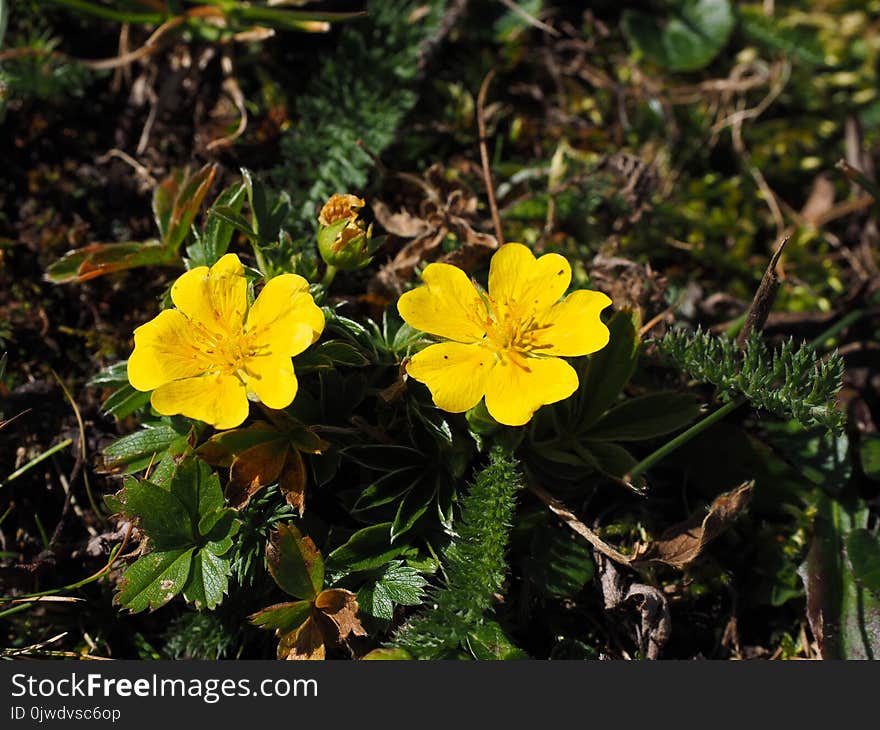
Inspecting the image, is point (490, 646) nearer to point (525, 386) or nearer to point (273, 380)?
point (525, 386)

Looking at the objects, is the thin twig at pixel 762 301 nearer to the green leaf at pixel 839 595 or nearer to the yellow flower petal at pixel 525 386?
the yellow flower petal at pixel 525 386

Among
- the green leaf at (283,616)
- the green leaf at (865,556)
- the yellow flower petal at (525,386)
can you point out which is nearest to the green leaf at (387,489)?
the green leaf at (283,616)

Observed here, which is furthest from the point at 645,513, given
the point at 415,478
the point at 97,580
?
the point at 97,580

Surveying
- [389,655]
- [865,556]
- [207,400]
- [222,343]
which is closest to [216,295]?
[222,343]

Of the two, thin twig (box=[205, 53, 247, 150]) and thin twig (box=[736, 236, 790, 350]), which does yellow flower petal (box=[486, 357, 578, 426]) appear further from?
thin twig (box=[205, 53, 247, 150])

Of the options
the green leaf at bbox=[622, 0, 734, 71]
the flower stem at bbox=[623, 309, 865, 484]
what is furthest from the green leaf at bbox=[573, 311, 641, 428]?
the green leaf at bbox=[622, 0, 734, 71]

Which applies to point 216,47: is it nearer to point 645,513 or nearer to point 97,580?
point 97,580
